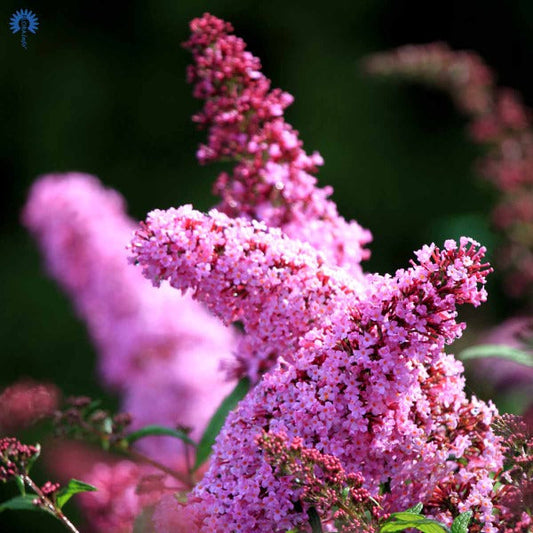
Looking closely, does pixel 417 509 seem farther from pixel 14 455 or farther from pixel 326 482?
pixel 14 455

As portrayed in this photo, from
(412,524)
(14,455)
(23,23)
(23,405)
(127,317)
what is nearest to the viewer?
(412,524)

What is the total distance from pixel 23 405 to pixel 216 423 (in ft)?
0.81

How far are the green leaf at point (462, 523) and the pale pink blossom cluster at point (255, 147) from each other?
0.47 m

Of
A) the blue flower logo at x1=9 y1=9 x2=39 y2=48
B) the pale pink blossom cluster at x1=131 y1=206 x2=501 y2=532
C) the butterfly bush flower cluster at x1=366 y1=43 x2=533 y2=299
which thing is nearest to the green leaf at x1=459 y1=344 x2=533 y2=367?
the butterfly bush flower cluster at x1=366 y1=43 x2=533 y2=299

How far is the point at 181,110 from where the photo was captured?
4926 mm

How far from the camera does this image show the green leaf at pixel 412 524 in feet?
2.84

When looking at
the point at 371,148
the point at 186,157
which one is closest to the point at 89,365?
the point at 186,157

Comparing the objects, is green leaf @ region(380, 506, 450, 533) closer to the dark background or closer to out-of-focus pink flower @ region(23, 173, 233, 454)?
out-of-focus pink flower @ region(23, 173, 233, 454)

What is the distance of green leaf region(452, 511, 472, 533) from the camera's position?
881 mm

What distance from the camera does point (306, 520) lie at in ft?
3.14

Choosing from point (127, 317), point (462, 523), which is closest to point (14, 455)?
point (462, 523)

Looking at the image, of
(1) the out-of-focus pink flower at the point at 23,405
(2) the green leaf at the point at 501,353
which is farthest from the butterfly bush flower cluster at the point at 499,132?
(1) the out-of-focus pink flower at the point at 23,405

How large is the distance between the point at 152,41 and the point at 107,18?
0.27 m

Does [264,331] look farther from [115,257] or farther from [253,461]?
[115,257]
